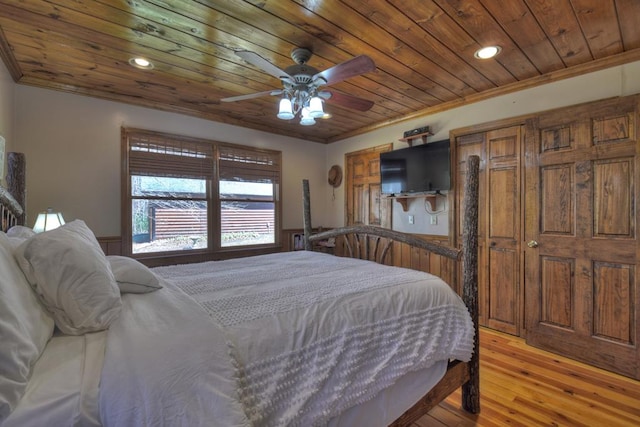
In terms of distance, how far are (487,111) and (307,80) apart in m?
2.16

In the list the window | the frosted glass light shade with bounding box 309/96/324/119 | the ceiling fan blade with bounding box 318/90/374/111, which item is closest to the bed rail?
the window

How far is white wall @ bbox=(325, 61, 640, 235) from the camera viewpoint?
243 centimetres

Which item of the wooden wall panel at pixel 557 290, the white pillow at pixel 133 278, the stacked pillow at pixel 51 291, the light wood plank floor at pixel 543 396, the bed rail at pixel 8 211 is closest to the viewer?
the stacked pillow at pixel 51 291

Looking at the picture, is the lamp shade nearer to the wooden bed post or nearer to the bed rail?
the bed rail

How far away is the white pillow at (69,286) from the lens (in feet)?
3.04

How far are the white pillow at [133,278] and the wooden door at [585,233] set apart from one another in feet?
10.3

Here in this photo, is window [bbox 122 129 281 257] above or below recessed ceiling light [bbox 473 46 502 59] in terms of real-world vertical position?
below

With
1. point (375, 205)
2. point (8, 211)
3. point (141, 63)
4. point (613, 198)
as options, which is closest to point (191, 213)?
point (141, 63)

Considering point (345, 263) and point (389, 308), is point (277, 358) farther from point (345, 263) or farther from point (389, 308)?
point (345, 263)

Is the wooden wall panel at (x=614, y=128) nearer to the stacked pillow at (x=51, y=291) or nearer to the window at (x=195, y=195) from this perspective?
the stacked pillow at (x=51, y=291)

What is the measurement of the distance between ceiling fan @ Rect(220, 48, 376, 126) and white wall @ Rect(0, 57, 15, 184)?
210 centimetres

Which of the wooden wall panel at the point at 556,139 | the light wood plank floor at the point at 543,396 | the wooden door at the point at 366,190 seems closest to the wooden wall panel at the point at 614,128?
the wooden wall panel at the point at 556,139

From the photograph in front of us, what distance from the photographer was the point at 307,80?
6.91 feet

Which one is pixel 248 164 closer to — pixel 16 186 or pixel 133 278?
pixel 16 186
